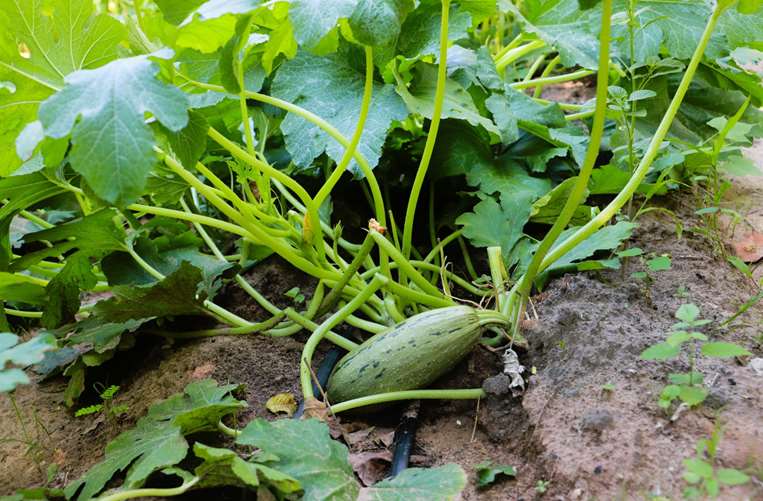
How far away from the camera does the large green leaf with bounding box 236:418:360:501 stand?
52.1 inches

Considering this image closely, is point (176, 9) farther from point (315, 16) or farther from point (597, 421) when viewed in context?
point (597, 421)

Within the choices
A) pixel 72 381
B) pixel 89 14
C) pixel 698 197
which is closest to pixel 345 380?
pixel 72 381

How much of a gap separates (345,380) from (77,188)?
2.84 ft

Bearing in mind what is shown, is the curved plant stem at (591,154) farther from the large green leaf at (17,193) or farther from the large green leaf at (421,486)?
the large green leaf at (17,193)

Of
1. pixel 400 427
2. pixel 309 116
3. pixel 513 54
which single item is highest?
pixel 309 116

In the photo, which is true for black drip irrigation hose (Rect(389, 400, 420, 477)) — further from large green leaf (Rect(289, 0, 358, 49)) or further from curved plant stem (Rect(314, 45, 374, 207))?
large green leaf (Rect(289, 0, 358, 49))

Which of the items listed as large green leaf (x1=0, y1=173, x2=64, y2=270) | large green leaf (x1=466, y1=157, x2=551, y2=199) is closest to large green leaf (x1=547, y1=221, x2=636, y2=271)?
large green leaf (x1=466, y1=157, x2=551, y2=199)

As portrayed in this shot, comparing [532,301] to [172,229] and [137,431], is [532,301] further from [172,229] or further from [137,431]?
[172,229]

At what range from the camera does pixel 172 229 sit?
2.37 m

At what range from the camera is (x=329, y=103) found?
1970 mm

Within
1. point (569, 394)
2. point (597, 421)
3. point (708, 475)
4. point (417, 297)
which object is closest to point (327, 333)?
point (417, 297)

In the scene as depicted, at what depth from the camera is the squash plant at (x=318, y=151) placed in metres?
1.47

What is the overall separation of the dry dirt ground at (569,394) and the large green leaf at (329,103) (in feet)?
1.84

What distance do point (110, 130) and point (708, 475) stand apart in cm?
113
